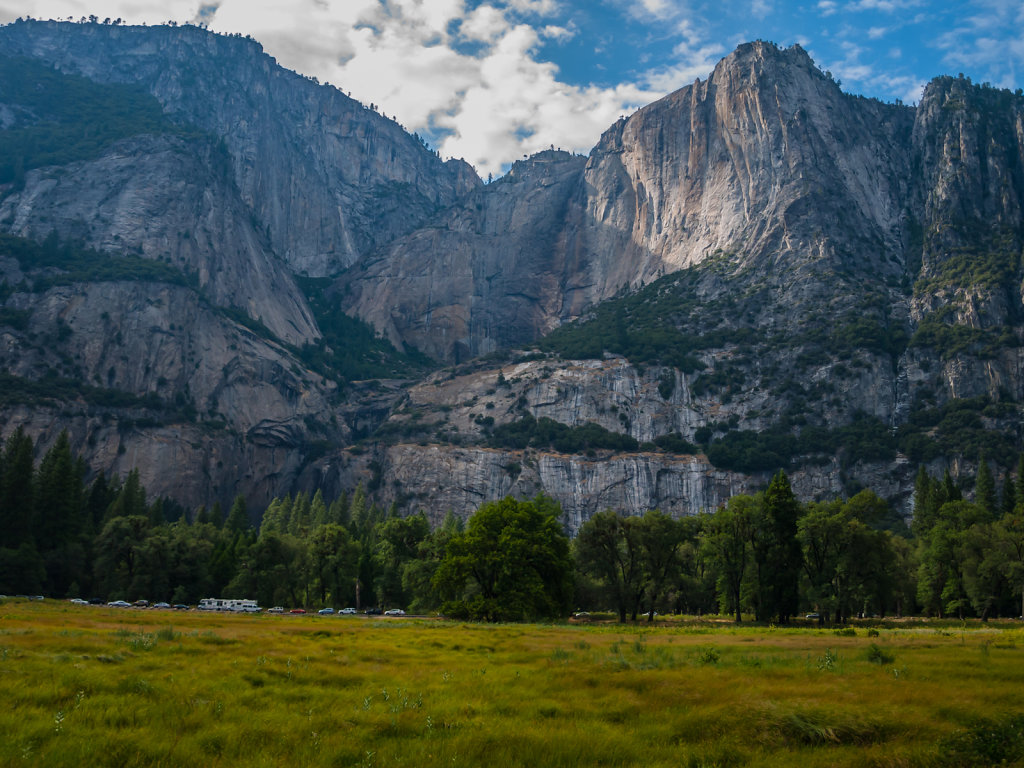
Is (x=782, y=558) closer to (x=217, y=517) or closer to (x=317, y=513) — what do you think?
(x=317, y=513)

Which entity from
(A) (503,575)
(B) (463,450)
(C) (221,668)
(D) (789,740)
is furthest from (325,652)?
(B) (463,450)

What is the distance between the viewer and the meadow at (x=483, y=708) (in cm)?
1427

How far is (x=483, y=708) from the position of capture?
714 inches

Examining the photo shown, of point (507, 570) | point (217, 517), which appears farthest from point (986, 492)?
point (217, 517)

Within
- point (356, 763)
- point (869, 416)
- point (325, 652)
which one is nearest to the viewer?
point (356, 763)

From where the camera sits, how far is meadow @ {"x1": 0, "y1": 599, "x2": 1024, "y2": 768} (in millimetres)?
14266

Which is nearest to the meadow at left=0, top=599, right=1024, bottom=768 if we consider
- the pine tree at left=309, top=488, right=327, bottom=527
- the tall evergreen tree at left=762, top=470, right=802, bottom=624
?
the tall evergreen tree at left=762, top=470, right=802, bottom=624

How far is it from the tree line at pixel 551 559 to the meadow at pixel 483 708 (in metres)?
38.6

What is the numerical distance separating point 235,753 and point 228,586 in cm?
8357

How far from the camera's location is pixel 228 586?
89.8m

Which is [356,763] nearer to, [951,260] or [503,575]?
[503,575]

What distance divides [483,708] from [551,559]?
48209 millimetres

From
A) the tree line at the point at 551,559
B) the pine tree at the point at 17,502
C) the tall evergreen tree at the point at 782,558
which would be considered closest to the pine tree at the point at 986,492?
the tree line at the point at 551,559

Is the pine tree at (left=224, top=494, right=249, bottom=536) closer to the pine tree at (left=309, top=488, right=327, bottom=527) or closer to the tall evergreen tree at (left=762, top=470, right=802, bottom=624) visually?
the pine tree at (left=309, top=488, right=327, bottom=527)
